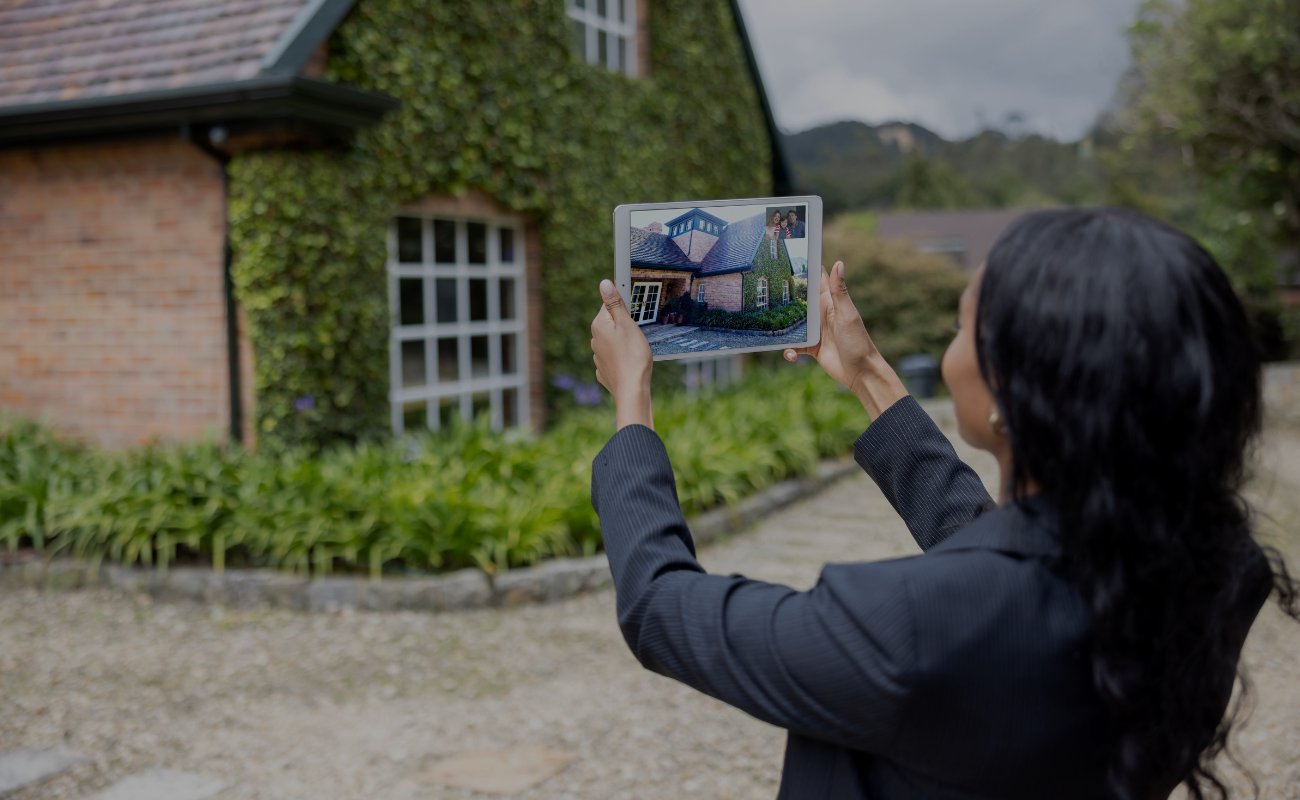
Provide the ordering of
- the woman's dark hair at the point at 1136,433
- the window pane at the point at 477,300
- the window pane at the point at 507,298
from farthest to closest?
the window pane at the point at 507,298 < the window pane at the point at 477,300 < the woman's dark hair at the point at 1136,433

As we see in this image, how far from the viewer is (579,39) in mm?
9117

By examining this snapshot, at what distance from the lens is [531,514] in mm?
5234

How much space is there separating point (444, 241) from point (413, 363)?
3.20 ft

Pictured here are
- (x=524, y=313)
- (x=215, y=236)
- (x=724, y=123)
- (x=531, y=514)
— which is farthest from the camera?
(x=724, y=123)

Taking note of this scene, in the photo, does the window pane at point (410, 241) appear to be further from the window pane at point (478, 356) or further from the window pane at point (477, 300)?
→ the window pane at point (478, 356)

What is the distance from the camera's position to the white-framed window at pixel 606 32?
9.09 meters

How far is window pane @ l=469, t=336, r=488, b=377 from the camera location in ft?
26.4

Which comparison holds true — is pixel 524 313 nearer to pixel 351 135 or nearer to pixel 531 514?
pixel 351 135

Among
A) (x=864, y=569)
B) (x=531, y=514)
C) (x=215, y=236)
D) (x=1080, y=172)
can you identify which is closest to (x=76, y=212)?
(x=215, y=236)

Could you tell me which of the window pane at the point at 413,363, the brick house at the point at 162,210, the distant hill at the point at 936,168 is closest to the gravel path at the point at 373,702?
the brick house at the point at 162,210

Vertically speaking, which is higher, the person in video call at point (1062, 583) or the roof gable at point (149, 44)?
the roof gable at point (149, 44)

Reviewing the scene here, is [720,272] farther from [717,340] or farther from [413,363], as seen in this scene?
[413,363]

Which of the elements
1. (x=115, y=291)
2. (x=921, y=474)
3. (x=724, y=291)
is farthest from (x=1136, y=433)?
(x=115, y=291)

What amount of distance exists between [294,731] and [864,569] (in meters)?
3.12
